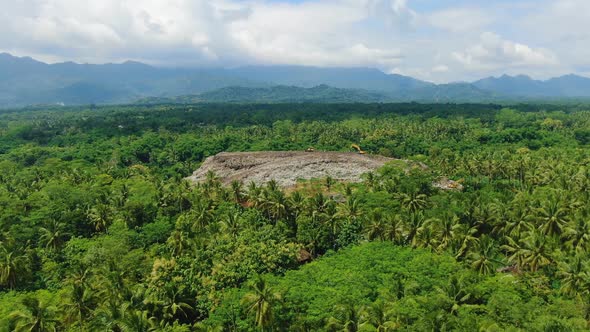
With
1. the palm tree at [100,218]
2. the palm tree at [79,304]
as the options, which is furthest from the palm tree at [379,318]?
the palm tree at [100,218]

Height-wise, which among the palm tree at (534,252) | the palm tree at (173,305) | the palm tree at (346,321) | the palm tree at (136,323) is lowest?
the palm tree at (173,305)

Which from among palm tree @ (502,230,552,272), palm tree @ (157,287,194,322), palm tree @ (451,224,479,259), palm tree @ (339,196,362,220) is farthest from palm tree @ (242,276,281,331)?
palm tree @ (502,230,552,272)

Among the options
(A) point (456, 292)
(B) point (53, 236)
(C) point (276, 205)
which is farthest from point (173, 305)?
(A) point (456, 292)

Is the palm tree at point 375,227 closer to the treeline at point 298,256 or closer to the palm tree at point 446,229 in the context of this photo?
the treeline at point 298,256

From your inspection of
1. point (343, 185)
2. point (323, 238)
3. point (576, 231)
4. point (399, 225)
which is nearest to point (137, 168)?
point (343, 185)

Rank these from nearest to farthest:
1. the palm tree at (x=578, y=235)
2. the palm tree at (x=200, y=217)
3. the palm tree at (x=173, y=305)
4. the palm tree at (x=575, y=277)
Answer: the palm tree at (x=173, y=305) < the palm tree at (x=575, y=277) < the palm tree at (x=578, y=235) < the palm tree at (x=200, y=217)

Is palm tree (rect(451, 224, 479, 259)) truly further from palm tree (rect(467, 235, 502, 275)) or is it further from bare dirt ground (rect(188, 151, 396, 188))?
bare dirt ground (rect(188, 151, 396, 188))

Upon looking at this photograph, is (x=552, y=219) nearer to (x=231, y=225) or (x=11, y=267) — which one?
(x=231, y=225)
